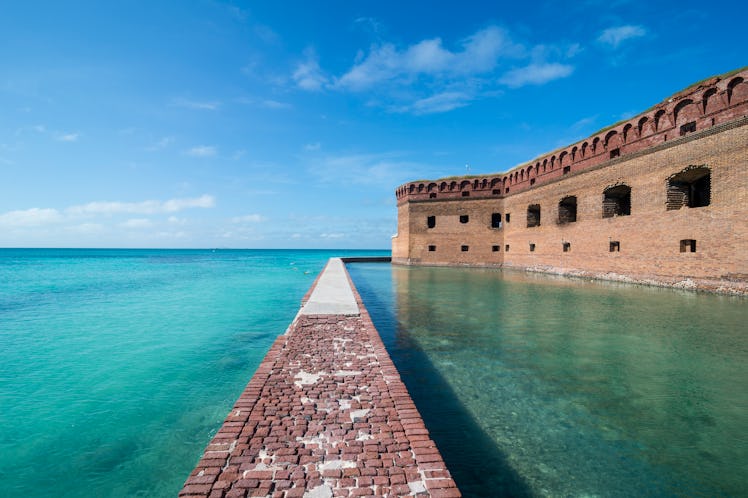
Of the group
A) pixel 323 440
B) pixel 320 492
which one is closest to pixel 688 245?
pixel 323 440

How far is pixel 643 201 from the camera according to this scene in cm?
1519

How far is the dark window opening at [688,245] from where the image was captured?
43.4 ft

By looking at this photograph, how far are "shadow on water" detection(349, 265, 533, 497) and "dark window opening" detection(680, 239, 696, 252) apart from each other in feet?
44.6

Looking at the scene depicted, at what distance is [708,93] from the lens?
1293 centimetres

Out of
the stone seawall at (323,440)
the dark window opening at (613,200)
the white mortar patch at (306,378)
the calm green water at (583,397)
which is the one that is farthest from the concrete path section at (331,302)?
the dark window opening at (613,200)

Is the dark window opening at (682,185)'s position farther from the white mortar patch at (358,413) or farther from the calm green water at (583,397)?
the white mortar patch at (358,413)

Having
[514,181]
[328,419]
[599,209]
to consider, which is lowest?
[328,419]

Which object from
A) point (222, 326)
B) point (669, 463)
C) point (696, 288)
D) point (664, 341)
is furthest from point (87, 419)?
point (696, 288)

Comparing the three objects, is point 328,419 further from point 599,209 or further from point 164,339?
point 599,209

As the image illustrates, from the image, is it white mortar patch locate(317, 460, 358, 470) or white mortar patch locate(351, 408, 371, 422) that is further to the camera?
white mortar patch locate(351, 408, 371, 422)

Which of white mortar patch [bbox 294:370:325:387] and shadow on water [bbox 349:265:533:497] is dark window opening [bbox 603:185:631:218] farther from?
white mortar patch [bbox 294:370:325:387]

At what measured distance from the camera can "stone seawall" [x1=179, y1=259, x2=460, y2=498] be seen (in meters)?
2.13

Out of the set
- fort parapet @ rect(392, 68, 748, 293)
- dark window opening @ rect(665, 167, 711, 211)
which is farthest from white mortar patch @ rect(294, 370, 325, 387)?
dark window opening @ rect(665, 167, 711, 211)

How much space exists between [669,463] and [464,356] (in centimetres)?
292
